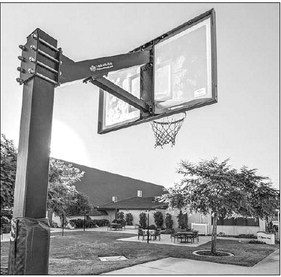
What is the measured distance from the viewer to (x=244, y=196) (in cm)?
1415

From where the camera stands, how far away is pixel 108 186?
124ft

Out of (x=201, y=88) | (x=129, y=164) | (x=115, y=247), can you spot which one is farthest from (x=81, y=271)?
(x=129, y=164)

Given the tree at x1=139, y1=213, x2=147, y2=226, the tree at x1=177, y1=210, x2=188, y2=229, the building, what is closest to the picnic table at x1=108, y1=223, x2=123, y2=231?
the tree at x1=139, y1=213, x2=147, y2=226

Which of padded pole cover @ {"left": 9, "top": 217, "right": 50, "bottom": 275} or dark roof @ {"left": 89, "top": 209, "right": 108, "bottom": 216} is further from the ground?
padded pole cover @ {"left": 9, "top": 217, "right": 50, "bottom": 275}

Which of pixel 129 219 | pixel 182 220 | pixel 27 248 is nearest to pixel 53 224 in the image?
pixel 129 219

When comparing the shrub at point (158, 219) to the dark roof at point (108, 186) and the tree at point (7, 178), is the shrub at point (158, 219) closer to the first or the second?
the dark roof at point (108, 186)

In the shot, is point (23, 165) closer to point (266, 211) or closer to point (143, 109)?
point (143, 109)

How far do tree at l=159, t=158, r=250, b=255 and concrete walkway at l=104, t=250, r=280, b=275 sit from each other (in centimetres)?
240

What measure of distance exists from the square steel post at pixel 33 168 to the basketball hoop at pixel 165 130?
263 cm

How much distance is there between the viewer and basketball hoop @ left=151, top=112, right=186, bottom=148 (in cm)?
504

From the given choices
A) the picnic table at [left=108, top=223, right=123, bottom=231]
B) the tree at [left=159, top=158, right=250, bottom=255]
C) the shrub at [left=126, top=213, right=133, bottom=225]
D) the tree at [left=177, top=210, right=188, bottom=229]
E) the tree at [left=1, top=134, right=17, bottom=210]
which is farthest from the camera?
the shrub at [left=126, top=213, right=133, bottom=225]

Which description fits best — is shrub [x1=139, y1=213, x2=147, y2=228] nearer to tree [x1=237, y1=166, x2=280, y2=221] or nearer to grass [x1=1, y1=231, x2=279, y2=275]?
grass [x1=1, y1=231, x2=279, y2=275]

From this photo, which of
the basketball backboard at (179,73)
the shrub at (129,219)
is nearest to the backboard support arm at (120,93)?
the basketball backboard at (179,73)

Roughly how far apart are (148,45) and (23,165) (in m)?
2.70
